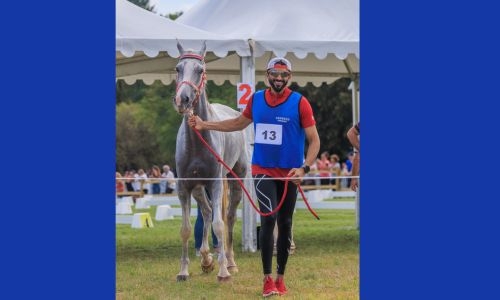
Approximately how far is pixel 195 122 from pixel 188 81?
0.36 meters

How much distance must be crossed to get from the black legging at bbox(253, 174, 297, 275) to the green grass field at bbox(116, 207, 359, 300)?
348 millimetres

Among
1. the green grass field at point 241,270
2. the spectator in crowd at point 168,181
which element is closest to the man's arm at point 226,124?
the green grass field at point 241,270

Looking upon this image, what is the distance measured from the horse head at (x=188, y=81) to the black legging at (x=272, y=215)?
2.99 feet

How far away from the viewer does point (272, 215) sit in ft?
26.0

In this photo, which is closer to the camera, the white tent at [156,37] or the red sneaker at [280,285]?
the red sneaker at [280,285]

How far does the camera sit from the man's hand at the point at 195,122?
27.2 ft

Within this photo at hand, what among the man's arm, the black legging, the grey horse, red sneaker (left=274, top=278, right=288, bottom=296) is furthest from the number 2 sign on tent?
red sneaker (left=274, top=278, right=288, bottom=296)

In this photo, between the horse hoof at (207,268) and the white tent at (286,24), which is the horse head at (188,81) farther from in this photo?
the white tent at (286,24)

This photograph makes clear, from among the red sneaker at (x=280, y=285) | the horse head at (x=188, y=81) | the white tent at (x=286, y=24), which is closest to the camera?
the red sneaker at (x=280, y=285)

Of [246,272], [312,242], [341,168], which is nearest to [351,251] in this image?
[312,242]

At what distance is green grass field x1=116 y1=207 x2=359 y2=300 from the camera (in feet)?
26.7

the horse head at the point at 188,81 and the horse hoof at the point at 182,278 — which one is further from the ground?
the horse head at the point at 188,81

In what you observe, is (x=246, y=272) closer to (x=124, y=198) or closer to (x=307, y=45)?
(x=307, y=45)

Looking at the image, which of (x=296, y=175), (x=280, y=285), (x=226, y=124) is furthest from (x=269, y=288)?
(x=226, y=124)
